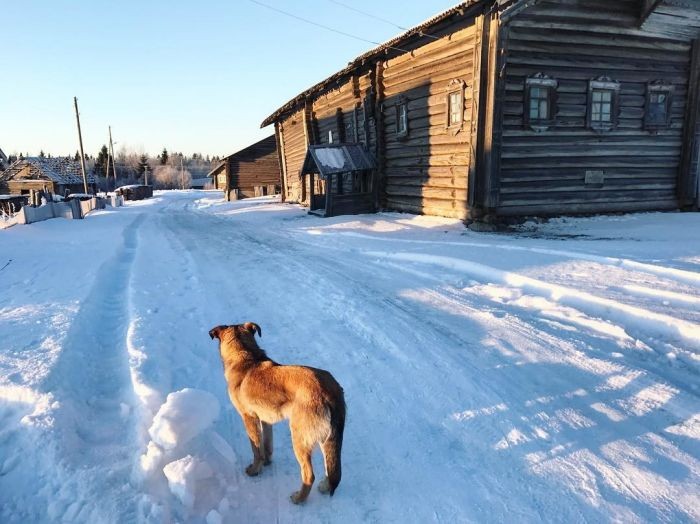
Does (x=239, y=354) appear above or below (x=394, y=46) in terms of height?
below

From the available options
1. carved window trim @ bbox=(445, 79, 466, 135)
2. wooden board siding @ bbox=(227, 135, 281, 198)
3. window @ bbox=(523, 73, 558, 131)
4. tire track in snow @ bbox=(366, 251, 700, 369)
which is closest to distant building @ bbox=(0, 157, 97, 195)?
wooden board siding @ bbox=(227, 135, 281, 198)

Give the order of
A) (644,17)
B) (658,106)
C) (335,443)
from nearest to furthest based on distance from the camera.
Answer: (335,443) < (644,17) < (658,106)

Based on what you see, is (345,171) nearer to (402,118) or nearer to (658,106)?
(402,118)

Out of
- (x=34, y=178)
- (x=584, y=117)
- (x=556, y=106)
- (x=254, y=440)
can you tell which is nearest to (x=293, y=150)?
(x=556, y=106)

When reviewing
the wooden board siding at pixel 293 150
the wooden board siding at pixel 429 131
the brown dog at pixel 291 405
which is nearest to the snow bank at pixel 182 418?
the brown dog at pixel 291 405

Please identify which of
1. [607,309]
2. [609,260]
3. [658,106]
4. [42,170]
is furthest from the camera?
[42,170]

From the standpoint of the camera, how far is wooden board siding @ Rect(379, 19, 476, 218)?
12406mm

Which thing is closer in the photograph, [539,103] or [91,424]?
[91,424]

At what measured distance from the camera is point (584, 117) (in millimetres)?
12305

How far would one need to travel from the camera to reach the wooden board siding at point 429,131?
12.4 meters

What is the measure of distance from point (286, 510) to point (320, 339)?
7.71 feet

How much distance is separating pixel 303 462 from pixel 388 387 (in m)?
1.50

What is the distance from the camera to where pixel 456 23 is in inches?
485

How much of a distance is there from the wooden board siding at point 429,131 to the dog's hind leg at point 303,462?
36.6 ft
